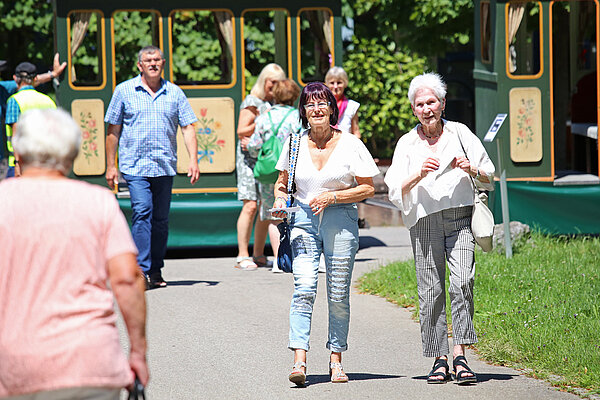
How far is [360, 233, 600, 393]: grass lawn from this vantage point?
6188mm

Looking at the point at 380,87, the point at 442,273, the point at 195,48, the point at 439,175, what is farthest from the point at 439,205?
the point at 195,48

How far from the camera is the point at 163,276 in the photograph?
1000cm

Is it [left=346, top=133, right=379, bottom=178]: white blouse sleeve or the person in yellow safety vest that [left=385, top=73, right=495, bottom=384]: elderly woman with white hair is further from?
the person in yellow safety vest

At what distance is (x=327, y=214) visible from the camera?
6.09 metres

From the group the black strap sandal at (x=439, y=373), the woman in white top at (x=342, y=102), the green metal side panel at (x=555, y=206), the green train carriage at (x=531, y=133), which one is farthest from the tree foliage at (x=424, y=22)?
the black strap sandal at (x=439, y=373)

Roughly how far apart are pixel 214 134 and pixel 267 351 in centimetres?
466

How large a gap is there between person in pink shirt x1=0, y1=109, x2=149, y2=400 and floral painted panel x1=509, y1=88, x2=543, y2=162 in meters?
8.20

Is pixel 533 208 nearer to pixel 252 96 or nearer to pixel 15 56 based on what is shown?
pixel 252 96

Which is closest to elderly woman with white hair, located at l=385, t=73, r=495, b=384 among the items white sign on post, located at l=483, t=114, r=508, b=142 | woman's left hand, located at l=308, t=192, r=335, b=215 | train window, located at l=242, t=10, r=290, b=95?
woman's left hand, located at l=308, t=192, r=335, b=215

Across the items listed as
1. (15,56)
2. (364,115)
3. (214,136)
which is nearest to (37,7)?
(15,56)

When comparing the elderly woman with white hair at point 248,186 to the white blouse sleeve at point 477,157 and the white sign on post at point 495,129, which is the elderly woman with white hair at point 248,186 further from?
the white blouse sleeve at point 477,157

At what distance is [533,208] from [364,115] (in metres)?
5.67

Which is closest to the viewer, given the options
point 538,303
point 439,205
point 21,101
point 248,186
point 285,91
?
point 439,205

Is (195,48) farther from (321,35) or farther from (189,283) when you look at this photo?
(189,283)
